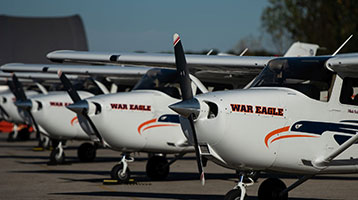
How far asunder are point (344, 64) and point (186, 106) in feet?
6.85

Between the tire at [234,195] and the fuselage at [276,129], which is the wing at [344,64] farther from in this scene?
the tire at [234,195]

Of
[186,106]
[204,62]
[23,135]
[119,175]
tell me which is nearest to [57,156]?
[119,175]

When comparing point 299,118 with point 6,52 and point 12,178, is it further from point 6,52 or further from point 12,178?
point 6,52

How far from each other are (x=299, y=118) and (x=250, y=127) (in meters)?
0.66

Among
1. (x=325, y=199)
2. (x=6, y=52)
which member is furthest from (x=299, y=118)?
(x=6, y=52)

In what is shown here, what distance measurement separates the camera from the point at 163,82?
12.7 m

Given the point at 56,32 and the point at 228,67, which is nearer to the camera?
the point at 228,67

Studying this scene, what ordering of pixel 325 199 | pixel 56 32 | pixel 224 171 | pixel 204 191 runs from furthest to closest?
pixel 56 32 → pixel 224 171 → pixel 204 191 → pixel 325 199

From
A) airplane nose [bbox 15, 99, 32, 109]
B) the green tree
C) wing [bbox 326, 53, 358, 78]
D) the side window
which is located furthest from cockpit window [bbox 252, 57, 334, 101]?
the green tree

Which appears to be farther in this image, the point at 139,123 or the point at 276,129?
the point at 139,123

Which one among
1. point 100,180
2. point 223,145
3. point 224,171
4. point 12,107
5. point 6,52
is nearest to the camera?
point 223,145

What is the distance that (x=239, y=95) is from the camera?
317 inches

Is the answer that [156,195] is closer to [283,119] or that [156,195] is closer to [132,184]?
[132,184]

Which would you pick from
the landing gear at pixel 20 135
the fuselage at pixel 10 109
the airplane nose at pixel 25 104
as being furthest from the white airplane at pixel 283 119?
the landing gear at pixel 20 135
